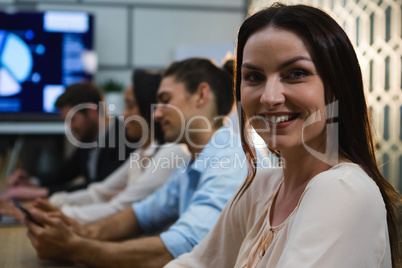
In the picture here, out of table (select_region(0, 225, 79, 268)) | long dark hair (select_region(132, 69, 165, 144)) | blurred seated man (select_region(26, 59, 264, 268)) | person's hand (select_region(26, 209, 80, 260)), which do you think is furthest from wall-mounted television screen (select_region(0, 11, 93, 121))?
person's hand (select_region(26, 209, 80, 260))

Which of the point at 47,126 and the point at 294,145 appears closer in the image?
the point at 294,145

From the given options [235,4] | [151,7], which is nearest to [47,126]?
[151,7]

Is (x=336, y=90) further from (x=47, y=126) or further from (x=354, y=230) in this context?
(x=47, y=126)

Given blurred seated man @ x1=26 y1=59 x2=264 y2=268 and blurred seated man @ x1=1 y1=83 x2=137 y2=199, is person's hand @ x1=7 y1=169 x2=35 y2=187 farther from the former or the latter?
blurred seated man @ x1=26 y1=59 x2=264 y2=268

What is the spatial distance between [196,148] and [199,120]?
0.10m

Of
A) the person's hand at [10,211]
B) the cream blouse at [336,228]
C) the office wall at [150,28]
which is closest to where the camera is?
the cream blouse at [336,228]

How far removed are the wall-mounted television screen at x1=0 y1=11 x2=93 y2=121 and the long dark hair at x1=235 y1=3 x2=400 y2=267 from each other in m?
3.12

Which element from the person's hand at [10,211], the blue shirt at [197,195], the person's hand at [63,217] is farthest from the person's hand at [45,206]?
the blue shirt at [197,195]

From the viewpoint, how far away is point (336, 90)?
30.7 inches

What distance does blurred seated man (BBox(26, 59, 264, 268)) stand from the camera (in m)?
1.29

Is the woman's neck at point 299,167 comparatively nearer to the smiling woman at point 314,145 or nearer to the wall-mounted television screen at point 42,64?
the smiling woman at point 314,145

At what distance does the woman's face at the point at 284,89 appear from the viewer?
0.78m

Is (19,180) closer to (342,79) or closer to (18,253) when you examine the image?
(18,253)

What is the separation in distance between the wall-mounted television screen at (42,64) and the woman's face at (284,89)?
3.11 metres
